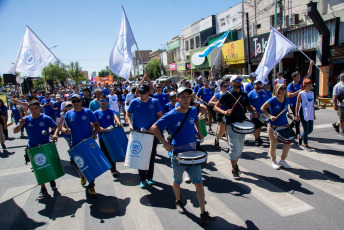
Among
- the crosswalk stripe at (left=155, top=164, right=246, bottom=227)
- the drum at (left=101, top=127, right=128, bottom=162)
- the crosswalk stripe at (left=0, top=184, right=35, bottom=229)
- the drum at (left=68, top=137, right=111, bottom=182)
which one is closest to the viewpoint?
the crosswalk stripe at (left=155, top=164, right=246, bottom=227)

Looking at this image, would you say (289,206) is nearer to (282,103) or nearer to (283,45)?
(282,103)

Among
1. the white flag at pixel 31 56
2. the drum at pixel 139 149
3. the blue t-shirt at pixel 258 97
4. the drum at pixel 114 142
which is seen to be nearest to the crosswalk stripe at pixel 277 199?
the drum at pixel 139 149

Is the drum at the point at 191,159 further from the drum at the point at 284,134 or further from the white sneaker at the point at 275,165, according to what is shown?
the white sneaker at the point at 275,165

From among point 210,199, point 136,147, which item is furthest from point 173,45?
point 210,199

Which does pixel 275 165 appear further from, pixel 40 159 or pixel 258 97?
pixel 40 159

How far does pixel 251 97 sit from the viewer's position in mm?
7129

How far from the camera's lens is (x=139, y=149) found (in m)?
4.43

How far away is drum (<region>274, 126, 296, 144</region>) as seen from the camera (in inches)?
197

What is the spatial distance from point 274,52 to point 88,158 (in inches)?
272

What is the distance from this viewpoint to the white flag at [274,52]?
8.22 meters

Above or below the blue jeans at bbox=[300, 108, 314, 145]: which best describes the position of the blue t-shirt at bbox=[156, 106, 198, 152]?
above

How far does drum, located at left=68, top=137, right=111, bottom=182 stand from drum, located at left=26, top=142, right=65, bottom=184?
441 millimetres

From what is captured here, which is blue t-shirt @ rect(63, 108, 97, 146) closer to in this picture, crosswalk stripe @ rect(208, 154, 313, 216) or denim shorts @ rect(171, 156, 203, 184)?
denim shorts @ rect(171, 156, 203, 184)

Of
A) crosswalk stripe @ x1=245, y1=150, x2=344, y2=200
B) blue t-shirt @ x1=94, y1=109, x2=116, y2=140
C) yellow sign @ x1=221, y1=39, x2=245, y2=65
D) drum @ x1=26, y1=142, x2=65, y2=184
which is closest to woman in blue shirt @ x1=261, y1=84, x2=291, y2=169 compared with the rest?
crosswalk stripe @ x1=245, y1=150, x2=344, y2=200
